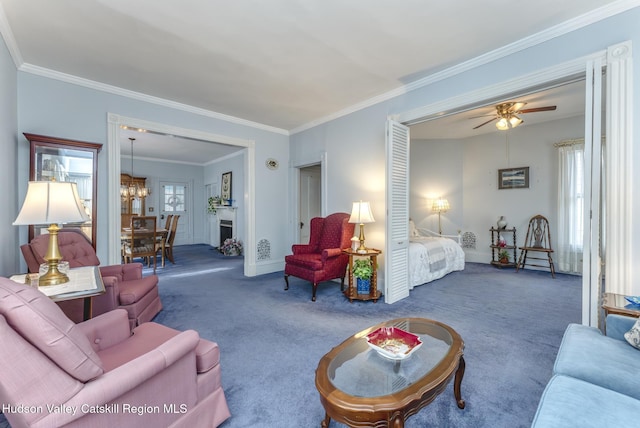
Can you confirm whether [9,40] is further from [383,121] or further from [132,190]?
[132,190]

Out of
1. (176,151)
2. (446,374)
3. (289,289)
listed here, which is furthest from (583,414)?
(176,151)

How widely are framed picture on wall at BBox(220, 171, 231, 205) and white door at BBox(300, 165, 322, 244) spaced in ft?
8.79

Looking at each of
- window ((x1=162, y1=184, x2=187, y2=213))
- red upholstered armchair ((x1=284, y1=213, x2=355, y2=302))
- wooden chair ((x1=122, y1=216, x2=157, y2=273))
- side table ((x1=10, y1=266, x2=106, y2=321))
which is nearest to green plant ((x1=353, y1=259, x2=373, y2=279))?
red upholstered armchair ((x1=284, y1=213, x2=355, y2=302))

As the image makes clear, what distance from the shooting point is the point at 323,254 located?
364cm

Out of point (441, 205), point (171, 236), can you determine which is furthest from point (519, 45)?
point (171, 236)

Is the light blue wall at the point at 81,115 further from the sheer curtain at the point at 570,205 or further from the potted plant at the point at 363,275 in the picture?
the sheer curtain at the point at 570,205

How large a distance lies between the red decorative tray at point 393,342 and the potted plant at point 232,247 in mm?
5686

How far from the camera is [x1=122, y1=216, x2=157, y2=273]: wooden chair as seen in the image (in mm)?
5047

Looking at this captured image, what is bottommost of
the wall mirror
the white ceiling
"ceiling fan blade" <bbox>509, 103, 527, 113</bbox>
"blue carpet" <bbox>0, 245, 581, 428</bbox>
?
"blue carpet" <bbox>0, 245, 581, 428</bbox>

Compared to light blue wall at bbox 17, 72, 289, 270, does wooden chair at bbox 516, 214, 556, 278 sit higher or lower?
lower

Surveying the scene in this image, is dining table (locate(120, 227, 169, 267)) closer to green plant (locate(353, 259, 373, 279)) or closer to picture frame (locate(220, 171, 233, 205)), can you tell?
picture frame (locate(220, 171, 233, 205))

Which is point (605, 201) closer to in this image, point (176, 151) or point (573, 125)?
point (573, 125)

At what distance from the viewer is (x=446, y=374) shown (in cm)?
132

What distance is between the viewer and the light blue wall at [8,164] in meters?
2.29
